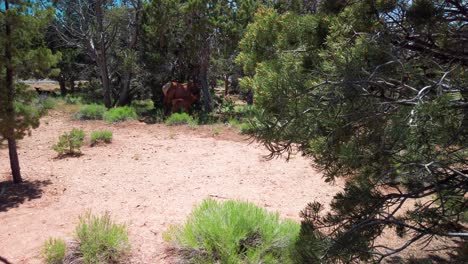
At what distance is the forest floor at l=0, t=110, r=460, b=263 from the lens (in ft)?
14.1

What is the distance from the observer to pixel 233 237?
11.3 feet

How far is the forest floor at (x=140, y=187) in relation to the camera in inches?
169

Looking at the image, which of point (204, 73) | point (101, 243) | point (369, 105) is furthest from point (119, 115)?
point (369, 105)

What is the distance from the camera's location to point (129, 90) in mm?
16172

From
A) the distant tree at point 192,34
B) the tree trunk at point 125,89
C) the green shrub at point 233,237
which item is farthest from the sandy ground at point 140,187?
the tree trunk at point 125,89

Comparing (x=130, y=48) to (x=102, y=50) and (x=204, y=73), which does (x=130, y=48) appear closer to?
(x=102, y=50)

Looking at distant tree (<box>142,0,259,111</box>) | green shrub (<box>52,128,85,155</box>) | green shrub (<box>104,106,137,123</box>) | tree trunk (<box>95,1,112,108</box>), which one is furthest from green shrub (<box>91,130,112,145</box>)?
tree trunk (<box>95,1,112,108</box>)

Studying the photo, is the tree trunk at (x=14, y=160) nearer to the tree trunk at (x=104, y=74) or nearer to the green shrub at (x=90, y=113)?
the green shrub at (x=90, y=113)

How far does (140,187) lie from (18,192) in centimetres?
181

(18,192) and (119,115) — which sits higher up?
(119,115)

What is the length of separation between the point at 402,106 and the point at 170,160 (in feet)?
20.9

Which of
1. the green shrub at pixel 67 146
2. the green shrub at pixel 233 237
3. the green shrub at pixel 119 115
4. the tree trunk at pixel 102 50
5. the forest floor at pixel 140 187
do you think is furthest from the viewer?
the tree trunk at pixel 102 50

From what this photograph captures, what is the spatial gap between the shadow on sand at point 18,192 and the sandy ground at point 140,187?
0.01m

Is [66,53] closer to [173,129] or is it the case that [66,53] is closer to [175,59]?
[175,59]
